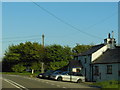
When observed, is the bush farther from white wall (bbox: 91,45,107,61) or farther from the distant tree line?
white wall (bbox: 91,45,107,61)

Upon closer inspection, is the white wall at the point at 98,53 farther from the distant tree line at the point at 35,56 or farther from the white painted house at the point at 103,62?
the distant tree line at the point at 35,56

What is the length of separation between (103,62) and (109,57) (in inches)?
54.6

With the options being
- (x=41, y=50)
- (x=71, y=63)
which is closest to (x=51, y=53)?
(x=41, y=50)

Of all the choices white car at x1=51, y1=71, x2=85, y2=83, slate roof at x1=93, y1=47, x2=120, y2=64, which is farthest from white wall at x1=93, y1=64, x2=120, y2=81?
white car at x1=51, y1=71, x2=85, y2=83

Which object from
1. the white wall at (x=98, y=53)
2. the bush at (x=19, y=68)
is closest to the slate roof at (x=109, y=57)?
the white wall at (x=98, y=53)

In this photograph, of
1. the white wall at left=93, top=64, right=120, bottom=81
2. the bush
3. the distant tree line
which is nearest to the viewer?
the white wall at left=93, top=64, right=120, bottom=81

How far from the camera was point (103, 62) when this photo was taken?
3891 centimetres

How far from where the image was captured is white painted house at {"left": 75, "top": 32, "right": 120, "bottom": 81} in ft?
120

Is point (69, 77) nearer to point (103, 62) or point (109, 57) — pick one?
point (103, 62)

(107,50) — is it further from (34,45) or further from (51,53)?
(34,45)

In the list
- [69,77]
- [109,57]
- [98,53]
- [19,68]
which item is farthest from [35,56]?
[69,77]

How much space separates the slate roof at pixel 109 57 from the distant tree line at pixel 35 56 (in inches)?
791

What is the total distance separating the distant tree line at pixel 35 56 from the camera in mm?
63688

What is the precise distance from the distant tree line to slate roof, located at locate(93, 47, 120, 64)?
65.9ft
